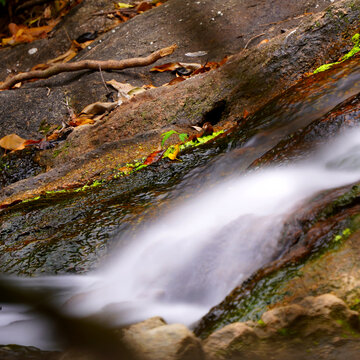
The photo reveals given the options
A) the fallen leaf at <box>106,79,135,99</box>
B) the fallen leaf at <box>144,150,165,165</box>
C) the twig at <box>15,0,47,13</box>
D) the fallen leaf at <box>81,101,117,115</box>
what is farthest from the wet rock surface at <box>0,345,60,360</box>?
the twig at <box>15,0,47,13</box>

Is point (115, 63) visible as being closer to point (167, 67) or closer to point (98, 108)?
point (167, 67)

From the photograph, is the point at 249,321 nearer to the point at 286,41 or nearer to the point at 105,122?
the point at 286,41

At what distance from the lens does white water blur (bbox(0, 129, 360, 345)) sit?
6.30ft

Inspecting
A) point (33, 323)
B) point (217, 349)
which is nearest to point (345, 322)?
point (217, 349)

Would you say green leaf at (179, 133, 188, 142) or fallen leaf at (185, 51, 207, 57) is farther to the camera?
fallen leaf at (185, 51, 207, 57)

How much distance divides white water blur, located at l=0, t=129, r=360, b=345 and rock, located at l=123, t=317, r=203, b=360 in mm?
255

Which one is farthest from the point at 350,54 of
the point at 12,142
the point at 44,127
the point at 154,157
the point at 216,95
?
the point at 12,142

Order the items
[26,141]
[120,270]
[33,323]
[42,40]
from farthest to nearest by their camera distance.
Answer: [42,40] → [26,141] → [120,270] → [33,323]

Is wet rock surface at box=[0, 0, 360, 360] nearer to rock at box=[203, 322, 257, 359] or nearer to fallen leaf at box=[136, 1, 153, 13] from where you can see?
rock at box=[203, 322, 257, 359]

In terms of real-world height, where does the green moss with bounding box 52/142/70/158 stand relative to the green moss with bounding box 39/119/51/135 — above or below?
below

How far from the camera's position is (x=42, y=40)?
8.60 m

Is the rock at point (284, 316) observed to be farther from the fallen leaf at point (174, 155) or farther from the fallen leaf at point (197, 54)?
the fallen leaf at point (197, 54)

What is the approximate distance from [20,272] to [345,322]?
1.80m

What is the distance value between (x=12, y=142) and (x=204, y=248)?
4230 mm
